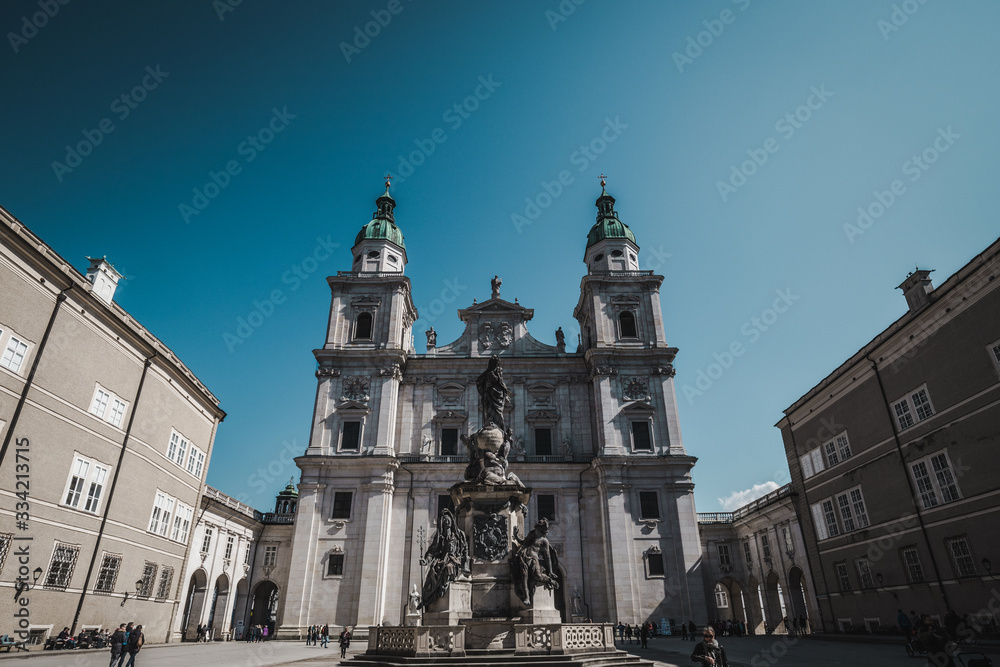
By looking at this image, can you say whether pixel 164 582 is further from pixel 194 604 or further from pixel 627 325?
pixel 627 325

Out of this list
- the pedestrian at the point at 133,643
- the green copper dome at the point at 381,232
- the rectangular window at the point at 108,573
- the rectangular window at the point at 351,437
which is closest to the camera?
the pedestrian at the point at 133,643

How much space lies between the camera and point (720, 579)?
40.8 metres

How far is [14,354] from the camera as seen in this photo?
1989 cm

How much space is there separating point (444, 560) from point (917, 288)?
78.2 feet

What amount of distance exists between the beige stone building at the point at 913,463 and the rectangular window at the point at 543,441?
15.5 meters

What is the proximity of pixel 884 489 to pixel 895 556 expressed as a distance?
9.33 ft

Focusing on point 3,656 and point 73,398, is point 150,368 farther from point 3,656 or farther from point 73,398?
point 3,656

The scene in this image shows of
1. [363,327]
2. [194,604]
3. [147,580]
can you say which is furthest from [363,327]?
[147,580]

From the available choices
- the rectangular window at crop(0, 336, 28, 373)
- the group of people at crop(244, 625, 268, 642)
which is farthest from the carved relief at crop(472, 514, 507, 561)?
the group of people at crop(244, 625, 268, 642)

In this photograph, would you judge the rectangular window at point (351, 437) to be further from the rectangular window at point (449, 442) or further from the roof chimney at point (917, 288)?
the roof chimney at point (917, 288)

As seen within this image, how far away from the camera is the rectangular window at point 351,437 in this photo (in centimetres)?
3772

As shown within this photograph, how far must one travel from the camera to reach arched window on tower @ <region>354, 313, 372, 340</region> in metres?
41.6

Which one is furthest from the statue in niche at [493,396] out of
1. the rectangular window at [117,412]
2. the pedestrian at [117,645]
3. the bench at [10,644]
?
the rectangular window at [117,412]

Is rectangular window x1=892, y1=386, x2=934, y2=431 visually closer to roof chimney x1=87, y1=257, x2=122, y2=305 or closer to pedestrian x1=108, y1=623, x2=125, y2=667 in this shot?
pedestrian x1=108, y1=623, x2=125, y2=667
